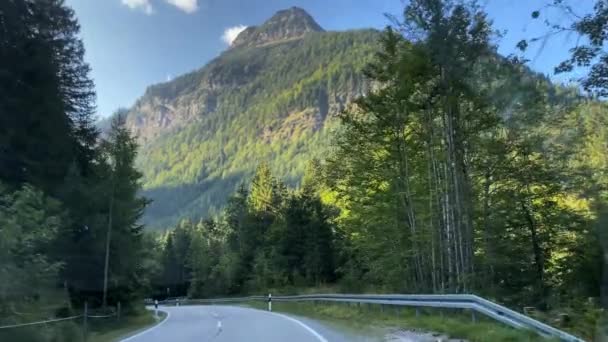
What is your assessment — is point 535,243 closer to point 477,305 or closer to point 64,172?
point 477,305

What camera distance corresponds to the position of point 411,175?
84.5ft

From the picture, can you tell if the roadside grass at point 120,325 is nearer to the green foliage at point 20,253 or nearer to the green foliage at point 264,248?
the green foliage at point 20,253

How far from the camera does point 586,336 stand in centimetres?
869

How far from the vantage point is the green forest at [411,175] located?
14773mm

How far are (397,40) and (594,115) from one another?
28.9ft

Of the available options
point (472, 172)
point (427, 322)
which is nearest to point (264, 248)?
point (472, 172)

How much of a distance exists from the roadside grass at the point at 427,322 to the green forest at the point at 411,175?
1139mm

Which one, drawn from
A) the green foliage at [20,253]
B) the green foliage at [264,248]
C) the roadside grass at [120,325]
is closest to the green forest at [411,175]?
the green foliage at [20,253]

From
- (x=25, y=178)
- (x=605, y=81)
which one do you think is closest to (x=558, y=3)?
(x=605, y=81)

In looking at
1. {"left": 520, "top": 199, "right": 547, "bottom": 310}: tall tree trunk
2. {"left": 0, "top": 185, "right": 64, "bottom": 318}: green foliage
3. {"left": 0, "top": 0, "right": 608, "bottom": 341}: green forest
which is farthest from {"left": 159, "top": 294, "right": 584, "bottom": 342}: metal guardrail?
{"left": 0, "top": 185, "right": 64, "bottom": 318}: green foliage

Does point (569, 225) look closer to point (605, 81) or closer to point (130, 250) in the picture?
point (605, 81)

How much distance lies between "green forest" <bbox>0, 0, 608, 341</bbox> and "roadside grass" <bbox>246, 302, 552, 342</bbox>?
1.14m

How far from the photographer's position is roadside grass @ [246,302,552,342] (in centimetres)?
952

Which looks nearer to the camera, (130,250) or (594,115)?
(594,115)
